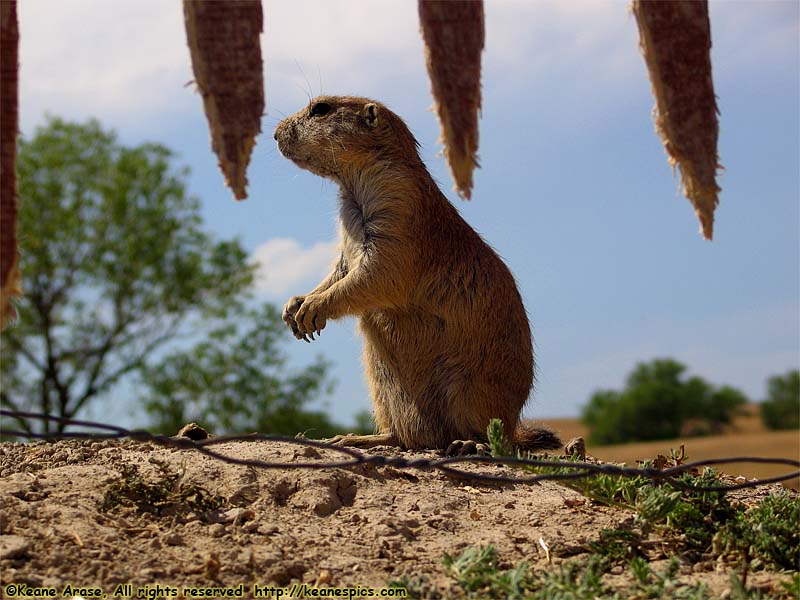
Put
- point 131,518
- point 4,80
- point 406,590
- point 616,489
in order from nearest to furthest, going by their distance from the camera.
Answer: point 4,80 → point 406,590 → point 131,518 → point 616,489

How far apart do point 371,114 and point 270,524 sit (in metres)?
3.57

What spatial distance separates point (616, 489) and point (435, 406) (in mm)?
2033

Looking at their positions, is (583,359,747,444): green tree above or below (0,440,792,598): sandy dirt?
above

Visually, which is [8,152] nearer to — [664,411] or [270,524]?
[270,524]

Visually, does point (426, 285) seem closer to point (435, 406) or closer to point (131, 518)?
point (435, 406)

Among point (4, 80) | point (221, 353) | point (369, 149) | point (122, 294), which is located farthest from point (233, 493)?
point (122, 294)

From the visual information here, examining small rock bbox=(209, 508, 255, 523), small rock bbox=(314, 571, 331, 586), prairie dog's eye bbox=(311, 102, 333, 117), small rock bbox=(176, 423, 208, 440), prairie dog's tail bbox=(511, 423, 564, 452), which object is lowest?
small rock bbox=(314, 571, 331, 586)

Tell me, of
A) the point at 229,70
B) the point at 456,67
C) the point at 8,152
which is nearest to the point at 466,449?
the point at 456,67

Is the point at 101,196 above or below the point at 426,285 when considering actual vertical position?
above

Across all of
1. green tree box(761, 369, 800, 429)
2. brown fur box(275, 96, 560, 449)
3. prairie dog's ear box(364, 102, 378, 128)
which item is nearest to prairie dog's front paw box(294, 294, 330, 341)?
brown fur box(275, 96, 560, 449)

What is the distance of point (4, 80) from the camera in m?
A: 3.80

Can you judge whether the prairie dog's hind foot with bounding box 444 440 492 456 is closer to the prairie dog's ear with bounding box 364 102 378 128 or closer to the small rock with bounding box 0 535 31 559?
the prairie dog's ear with bounding box 364 102 378 128

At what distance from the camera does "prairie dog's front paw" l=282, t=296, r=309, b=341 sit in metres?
6.89

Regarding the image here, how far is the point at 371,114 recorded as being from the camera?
23.8 feet
